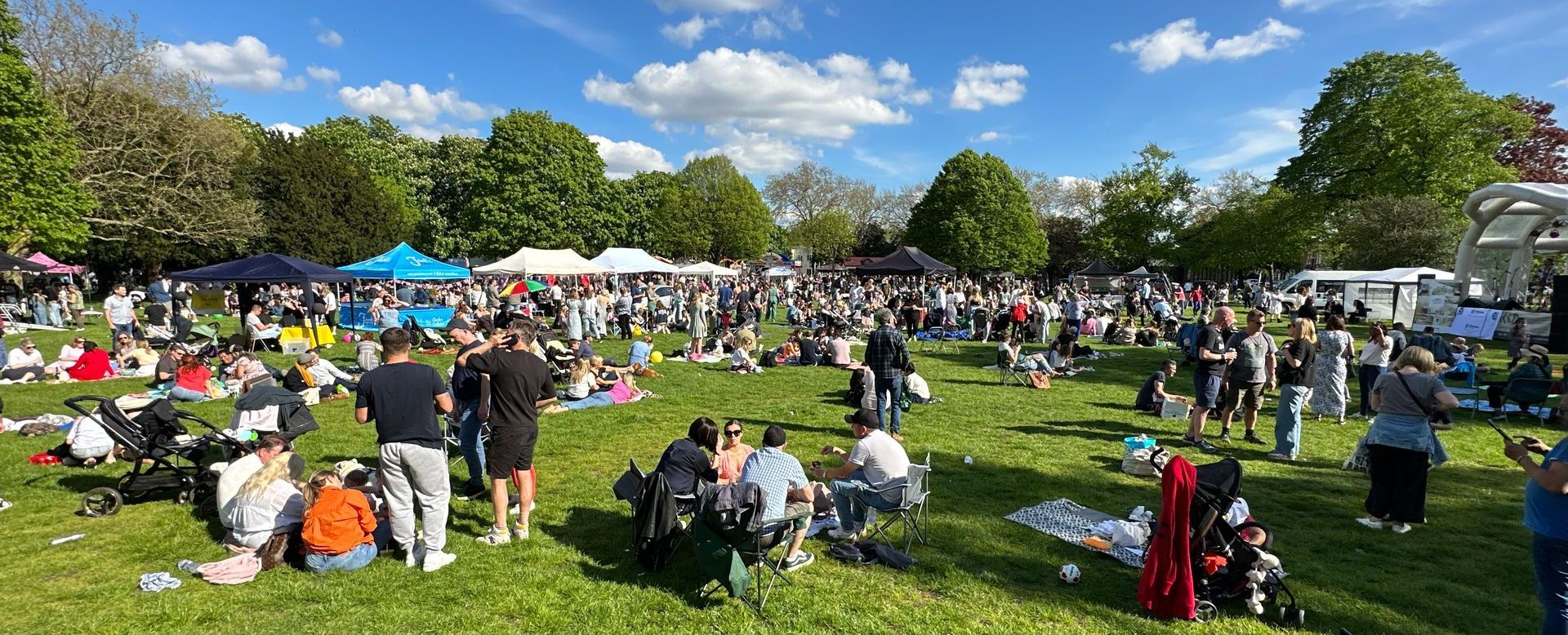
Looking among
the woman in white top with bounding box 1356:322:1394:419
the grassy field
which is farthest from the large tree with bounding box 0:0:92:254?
the woman in white top with bounding box 1356:322:1394:419

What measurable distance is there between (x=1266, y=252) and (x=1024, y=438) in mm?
36965

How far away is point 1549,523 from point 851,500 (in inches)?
152

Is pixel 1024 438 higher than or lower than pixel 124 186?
lower

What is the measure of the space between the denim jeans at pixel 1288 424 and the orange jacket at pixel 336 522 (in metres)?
9.07

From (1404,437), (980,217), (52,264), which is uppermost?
(980,217)

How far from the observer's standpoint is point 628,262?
24203 millimetres

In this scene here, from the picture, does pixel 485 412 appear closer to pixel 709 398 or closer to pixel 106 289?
pixel 709 398

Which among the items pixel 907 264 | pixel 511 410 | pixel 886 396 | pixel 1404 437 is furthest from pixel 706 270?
pixel 1404 437

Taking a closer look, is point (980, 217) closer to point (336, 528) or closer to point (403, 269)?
point (403, 269)

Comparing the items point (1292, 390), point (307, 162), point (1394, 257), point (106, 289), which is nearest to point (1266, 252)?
point (1394, 257)

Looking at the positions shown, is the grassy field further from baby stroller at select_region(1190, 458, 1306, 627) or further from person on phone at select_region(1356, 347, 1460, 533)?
person on phone at select_region(1356, 347, 1460, 533)

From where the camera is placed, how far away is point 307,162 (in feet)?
115

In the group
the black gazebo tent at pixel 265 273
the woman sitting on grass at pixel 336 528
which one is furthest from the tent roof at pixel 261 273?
the woman sitting on grass at pixel 336 528

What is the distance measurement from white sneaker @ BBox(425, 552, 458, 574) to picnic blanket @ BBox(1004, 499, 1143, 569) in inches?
180
